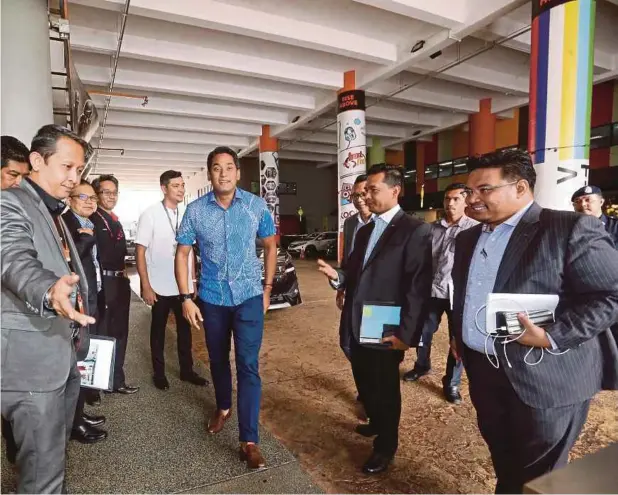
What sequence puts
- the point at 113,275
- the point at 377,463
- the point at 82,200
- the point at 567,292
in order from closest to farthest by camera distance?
the point at 567,292 < the point at 377,463 < the point at 82,200 < the point at 113,275

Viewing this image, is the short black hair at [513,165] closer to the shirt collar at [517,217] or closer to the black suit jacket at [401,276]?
the shirt collar at [517,217]

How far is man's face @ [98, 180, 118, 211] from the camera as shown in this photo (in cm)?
323

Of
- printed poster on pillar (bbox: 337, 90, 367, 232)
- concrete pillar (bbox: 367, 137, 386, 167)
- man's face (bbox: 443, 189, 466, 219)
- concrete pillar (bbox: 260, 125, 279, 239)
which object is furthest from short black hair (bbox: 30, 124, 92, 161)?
concrete pillar (bbox: 367, 137, 386, 167)

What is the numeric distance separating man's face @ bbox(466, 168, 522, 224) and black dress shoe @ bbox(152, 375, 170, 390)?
268 centimetres

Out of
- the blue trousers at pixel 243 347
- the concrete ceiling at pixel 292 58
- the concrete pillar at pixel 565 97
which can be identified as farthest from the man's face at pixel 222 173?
the concrete ceiling at pixel 292 58

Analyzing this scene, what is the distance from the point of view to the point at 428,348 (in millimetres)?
3441

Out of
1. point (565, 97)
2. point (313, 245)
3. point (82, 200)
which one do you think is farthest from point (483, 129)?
point (82, 200)

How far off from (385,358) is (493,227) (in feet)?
2.97

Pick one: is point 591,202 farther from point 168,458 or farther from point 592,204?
point 168,458

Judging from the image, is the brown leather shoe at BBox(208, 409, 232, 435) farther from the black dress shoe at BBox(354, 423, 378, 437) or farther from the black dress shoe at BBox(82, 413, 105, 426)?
the black dress shoe at BBox(354, 423, 378, 437)

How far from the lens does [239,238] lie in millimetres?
2336

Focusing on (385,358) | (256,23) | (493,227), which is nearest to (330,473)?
(385,358)

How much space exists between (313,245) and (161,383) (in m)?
12.7

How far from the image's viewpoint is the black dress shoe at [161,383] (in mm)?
3164
